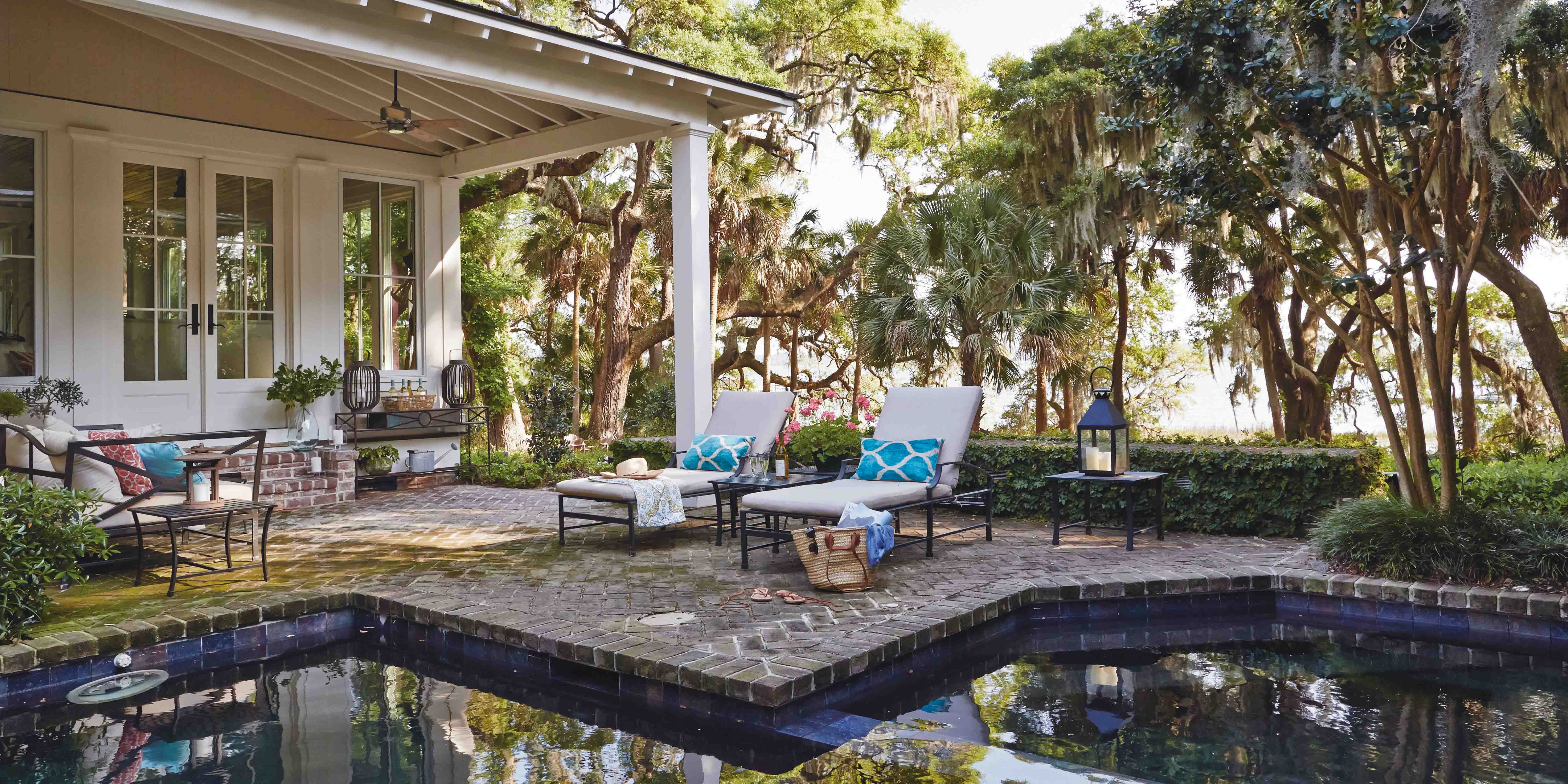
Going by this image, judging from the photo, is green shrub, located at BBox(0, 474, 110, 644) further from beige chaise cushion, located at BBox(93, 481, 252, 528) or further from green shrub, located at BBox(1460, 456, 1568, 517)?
green shrub, located at BBox(1460, 456, 1568, 517)

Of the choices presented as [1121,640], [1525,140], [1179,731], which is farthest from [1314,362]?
[1179,731]

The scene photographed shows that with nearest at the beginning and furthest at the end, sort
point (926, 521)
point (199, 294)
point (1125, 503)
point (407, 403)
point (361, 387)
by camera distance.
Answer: point (926, 521) → point (1125, 503) → point (199, 294) → point (361, 387) → point (407, 403)

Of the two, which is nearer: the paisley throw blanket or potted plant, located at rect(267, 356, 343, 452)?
the paisley throw blanket

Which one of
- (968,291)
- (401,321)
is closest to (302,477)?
(401,321)

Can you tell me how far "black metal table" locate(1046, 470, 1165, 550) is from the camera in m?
5.62

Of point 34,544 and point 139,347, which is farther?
point 139,347

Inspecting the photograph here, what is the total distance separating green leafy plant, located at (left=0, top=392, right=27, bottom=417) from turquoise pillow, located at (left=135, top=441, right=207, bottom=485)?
156 cm

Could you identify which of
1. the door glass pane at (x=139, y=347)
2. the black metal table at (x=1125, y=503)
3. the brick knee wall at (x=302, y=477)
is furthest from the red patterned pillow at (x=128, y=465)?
the black metal table at (x=1125, y=503)

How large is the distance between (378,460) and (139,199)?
9.39 feet

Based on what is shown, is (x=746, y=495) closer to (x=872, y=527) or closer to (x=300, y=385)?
(x=872, y=527)

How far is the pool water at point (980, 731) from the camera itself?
2.78 m

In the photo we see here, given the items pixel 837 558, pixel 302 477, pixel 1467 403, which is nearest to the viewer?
pixel 837 558

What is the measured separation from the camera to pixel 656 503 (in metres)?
5.63

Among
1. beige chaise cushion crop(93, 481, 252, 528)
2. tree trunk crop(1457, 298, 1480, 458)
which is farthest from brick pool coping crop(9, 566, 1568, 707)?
tree trunk crop(1457, 298, 1480, 458)
